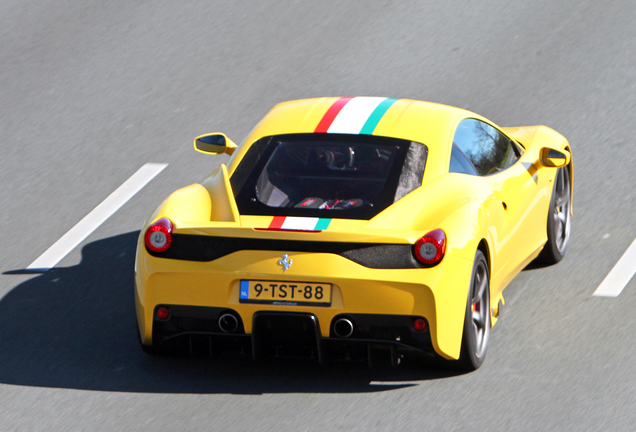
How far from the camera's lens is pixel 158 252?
18.6 ft

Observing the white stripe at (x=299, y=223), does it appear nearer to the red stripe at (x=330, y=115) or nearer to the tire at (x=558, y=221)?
the red stripe at (x=330, y=115)

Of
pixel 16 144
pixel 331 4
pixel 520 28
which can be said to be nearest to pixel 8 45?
pixel 16 144

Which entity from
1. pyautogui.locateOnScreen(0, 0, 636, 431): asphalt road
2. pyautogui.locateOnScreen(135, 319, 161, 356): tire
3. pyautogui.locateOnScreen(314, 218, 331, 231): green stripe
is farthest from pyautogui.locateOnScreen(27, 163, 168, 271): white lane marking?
pyautogui.locateOnScreen(314, 218, 331, 231): green stripe

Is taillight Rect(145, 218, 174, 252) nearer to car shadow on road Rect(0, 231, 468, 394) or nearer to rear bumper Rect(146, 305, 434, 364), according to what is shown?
rear bumper Rect(146, 305, 434, 364)

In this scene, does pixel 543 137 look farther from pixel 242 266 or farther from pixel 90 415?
pixel 90 415

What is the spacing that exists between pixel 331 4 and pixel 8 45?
4195 millimetres

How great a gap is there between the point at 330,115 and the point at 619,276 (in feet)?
7.98

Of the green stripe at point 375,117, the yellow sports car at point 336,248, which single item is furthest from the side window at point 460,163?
the green stripe at point 375,117

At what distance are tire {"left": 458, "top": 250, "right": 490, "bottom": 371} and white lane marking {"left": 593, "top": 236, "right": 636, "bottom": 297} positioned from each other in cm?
136

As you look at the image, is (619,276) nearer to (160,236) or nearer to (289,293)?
(289,293)

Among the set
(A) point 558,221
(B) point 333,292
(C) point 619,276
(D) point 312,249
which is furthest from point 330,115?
(C) point 619,276

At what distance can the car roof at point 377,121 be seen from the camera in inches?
248

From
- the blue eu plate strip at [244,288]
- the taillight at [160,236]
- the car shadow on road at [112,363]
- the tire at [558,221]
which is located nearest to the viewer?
the blue eu plate strip at [244,288]

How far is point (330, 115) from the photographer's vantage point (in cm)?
657
